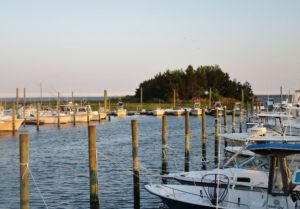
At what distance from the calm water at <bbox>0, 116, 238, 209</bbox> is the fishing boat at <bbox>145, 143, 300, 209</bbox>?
17.6 feet

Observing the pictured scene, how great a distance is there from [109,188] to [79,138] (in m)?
34.7

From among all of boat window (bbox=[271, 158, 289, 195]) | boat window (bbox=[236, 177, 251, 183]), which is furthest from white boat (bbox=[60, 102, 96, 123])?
boat window (bbox=[271, 158, 289, 195])

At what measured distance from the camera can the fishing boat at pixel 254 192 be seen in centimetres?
1734

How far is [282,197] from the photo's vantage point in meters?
17.4

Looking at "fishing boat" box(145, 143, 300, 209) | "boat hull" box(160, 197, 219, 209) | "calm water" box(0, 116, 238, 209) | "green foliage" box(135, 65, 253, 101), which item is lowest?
"calm water" box(0, 116, 238, 209)

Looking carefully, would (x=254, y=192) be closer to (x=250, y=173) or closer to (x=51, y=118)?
(x=250, y=173)

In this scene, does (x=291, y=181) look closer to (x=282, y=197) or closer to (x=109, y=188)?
(x=282, y=197)

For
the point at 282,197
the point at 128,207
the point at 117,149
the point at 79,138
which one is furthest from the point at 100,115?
the point at 282,197

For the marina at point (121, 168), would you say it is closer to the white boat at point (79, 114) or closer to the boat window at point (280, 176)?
the boat window at point (280, 176)

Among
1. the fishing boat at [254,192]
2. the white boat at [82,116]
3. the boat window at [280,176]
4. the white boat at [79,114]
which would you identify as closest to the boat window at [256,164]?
the fishing boat at [254,192]

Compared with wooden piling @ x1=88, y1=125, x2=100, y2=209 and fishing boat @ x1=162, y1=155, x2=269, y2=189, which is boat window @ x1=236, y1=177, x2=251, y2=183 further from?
wooden piling @ x1=88, y1=125, x2=100, y2=209

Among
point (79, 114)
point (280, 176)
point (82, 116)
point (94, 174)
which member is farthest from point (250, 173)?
point (82, 116)

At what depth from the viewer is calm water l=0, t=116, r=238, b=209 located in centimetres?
2747

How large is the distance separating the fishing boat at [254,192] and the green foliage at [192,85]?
121 metres
